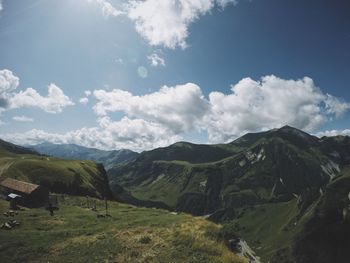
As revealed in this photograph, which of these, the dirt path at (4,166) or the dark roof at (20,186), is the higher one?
the dirt path at (4,166)

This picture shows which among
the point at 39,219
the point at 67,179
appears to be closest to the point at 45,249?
the point at 39,219

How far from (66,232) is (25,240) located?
15.8 ft

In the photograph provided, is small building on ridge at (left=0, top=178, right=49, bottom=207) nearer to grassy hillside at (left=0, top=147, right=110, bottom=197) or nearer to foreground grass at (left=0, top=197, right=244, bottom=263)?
grassy hillside at (left=0, top=147, right=110, bottom=197)

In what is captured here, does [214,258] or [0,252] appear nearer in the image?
[214,258]

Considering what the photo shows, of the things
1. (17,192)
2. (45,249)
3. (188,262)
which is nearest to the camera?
(188,262)

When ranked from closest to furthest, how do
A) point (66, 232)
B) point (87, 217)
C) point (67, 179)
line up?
point (66, 232) < point (87, 217) < point (67, 179)

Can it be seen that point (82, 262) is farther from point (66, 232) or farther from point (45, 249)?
point (66, 232)

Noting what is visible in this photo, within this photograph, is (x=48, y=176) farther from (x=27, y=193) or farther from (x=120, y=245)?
(x=120, y=245)

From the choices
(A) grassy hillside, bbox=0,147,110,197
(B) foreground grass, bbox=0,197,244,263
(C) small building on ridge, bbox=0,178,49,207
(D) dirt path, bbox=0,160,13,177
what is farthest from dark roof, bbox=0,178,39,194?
(B) foreground grass, bbox=0,197,244,263

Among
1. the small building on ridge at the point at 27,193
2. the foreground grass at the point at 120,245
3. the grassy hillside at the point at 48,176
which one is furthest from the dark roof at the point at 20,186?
the foreground grass at the point at 120,245

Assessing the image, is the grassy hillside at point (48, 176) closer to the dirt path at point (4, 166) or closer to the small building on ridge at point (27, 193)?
the dirt path at point (4, 166)

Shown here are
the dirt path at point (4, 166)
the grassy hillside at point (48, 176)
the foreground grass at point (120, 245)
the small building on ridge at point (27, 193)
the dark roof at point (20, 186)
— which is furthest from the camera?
the dirt path at point (4, 166)

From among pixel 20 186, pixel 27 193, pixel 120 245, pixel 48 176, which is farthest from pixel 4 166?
pixel 120 245

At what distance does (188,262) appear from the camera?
23.2 meters
